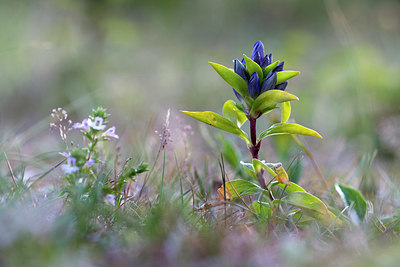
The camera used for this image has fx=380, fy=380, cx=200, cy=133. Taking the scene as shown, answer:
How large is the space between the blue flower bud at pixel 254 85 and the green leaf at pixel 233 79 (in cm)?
2

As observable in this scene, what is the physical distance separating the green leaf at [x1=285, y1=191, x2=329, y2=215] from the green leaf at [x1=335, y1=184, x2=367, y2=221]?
25 centimetres

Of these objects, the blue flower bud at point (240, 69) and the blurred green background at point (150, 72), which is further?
the blurred green background at point (150, 72)

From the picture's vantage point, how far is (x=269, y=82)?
105 centimetres

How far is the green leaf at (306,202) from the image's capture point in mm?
1011

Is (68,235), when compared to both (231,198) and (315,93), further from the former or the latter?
(315,93)

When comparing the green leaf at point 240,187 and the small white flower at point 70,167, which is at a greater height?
the small white flower at point 70,167

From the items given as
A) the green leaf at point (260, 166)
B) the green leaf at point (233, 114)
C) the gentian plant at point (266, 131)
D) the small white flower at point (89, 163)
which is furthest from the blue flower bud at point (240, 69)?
the small white flower at point (89, 163)

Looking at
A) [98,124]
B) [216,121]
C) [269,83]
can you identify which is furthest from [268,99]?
[98,124]

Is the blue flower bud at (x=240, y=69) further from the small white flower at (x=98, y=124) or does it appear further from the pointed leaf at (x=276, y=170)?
the small white flower at (x=98, y=124)

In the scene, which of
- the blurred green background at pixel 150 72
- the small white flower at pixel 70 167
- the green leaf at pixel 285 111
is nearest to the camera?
the small white flower at pixel 70 167

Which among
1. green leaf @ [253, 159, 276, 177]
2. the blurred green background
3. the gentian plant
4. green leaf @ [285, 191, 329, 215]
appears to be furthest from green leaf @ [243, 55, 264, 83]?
Answer: the blurred green background

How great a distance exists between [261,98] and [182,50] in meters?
4.58

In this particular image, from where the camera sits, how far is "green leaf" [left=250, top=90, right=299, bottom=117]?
993 millimetres

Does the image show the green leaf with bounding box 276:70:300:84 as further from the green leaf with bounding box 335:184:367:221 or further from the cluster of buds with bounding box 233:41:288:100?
the green leaf with bounding box 335:184:367:221
